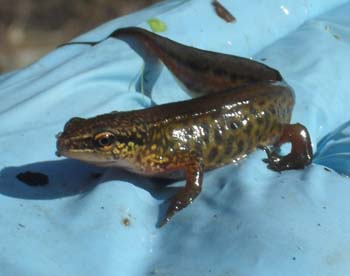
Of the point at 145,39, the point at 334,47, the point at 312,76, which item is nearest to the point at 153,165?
the point at 145,39

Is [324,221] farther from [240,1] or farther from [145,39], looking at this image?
[240,1]

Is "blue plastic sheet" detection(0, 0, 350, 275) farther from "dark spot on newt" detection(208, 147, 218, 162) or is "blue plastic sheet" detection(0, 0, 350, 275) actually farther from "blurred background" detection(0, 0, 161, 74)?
"blurred background" detection(0, 0, 161, 74)

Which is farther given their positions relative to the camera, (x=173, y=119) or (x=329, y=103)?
(x=329, y=103)

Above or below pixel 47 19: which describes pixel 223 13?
above

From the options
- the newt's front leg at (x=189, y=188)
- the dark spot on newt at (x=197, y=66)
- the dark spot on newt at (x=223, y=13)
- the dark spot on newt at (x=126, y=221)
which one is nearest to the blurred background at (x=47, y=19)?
the dark spot on newt at (x=223, y=13)

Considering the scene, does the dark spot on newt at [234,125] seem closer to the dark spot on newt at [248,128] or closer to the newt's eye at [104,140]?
the dark spot on newt at [248,128]

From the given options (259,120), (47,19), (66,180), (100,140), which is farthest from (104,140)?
(47,19)

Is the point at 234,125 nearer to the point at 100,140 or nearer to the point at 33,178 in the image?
the point at 100,140
